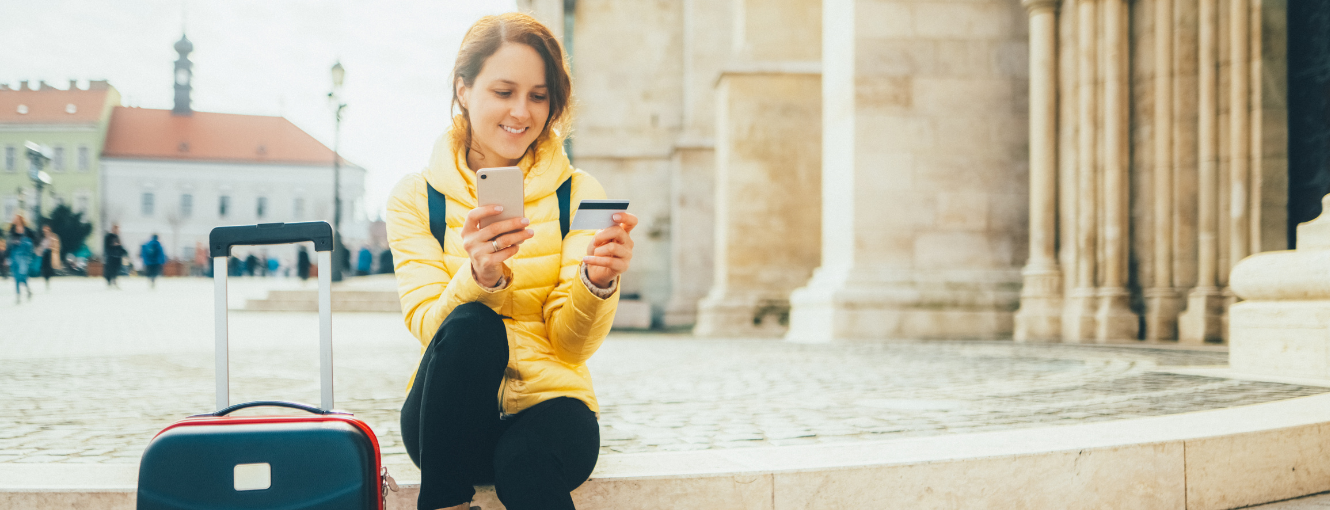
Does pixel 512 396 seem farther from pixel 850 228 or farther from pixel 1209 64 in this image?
pixel 1209 64

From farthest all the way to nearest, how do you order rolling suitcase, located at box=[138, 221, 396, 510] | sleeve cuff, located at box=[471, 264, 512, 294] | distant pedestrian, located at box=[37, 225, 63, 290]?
distant pedestrian, located at box=[37, 225, 63, 290] < sleeve cuff, located at box=[471, 264, 512, 294] < rolling suitcase, located at box=[138, 221, 396, 510]

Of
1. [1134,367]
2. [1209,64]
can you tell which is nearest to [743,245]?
[1209,64]

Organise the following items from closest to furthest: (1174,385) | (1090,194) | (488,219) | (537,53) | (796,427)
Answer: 1. (488,219)
2. (537,53)
3. (796,427)
4. (1174,385)
5. (1090,194)

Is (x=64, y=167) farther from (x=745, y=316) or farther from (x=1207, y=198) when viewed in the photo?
(x=1207, y=198)

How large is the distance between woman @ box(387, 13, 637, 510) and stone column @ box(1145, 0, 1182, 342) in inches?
275

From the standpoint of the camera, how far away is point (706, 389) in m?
4.92

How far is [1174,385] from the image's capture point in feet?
14.6

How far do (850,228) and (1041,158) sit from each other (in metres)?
1.85

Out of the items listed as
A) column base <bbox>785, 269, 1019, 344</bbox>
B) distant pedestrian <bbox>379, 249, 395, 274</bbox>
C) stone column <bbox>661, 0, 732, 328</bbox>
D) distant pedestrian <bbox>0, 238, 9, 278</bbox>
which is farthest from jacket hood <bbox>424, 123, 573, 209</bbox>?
distant pedestrian <bbox>379, 249, 395, 274</bbox>

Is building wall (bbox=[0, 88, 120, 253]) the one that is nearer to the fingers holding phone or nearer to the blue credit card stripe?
the fingers holding phone

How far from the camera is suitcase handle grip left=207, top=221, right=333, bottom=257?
1861 mm

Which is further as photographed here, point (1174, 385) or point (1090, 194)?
point (1090, 194)

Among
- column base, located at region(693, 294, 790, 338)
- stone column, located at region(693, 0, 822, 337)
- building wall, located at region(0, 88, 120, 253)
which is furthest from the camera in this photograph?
building wall, located at region(0, 88, 120, 253)

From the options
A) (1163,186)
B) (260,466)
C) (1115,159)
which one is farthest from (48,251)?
(260,466)
